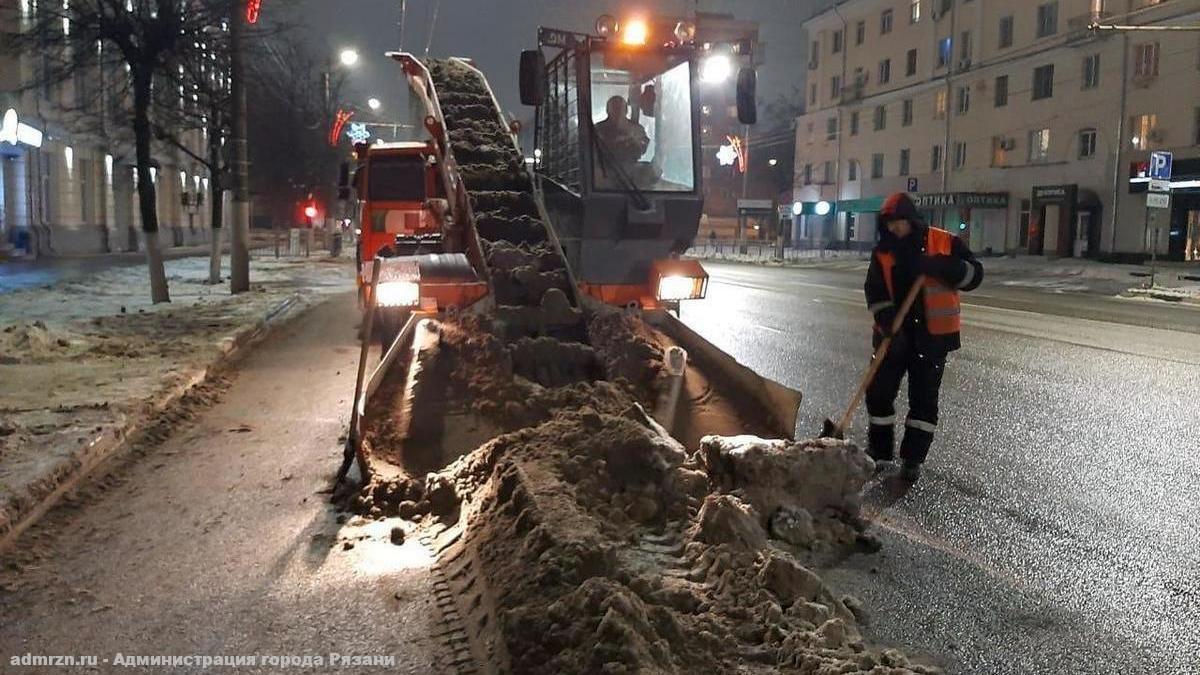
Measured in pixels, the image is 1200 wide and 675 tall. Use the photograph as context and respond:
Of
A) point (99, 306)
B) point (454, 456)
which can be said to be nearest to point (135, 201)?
point (99, 306)

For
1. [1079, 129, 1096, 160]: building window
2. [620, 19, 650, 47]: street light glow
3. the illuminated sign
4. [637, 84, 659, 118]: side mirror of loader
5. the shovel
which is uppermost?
[1079, 129, 1096, 160]: building window

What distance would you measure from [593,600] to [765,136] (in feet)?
268

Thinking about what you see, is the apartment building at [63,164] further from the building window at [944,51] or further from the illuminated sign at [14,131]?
the building window at [944,51]

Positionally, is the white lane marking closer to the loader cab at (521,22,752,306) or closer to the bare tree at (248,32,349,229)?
the loader cab at (521,22,752,306)

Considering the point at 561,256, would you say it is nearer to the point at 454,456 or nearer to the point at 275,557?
the point at 454,456

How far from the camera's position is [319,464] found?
660 cm

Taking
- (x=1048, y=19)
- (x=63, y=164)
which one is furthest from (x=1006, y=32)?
(x=63, y=164)

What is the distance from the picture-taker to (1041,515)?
219 inches

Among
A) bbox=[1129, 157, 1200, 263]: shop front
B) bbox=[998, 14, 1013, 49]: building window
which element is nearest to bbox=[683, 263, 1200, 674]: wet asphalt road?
bbox=[1129, 157, 1200, 263]: shop front

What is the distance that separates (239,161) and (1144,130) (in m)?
33.6

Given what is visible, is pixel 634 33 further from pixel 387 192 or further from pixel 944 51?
pixel 944 51

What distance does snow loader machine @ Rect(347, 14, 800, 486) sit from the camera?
6184mm

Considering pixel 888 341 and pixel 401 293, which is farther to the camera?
pixel 401 293

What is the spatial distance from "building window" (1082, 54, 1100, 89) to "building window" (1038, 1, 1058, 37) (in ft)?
9.31
